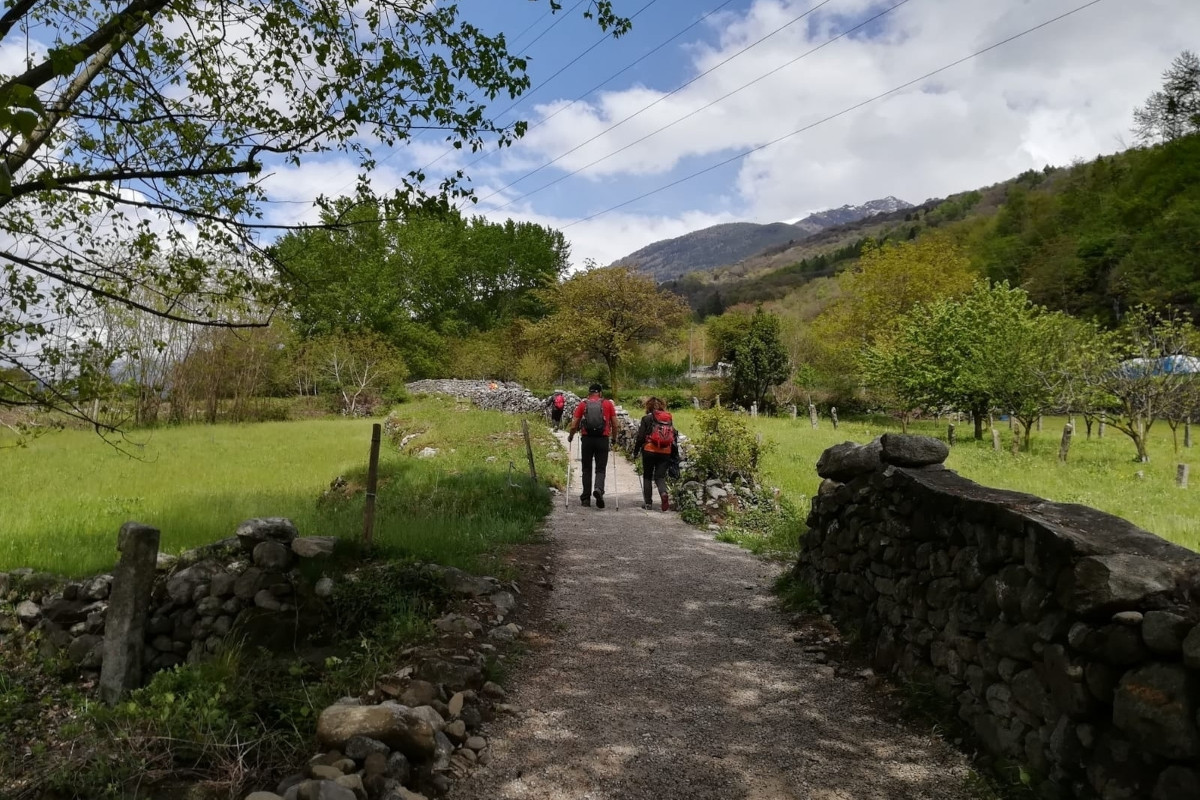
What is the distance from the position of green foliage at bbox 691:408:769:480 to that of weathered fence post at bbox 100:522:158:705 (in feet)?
28.6

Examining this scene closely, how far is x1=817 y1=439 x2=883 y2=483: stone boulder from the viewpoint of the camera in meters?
5.73

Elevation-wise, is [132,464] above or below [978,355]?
below

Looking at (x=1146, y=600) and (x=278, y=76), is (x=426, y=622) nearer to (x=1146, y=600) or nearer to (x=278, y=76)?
(x=1146, y=600)

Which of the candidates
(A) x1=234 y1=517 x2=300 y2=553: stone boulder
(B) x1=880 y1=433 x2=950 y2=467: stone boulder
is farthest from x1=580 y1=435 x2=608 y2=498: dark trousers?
(B) x1=880 y1=433 x2=950 y2=467: stone boulder

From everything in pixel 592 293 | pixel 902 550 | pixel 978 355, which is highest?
pixel 592 293

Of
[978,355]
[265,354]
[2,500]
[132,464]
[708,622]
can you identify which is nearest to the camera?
[708,622]

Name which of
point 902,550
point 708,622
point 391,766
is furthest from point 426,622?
point 902,550

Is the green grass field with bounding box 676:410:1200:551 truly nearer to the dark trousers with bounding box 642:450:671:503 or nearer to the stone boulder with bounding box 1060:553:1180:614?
the dark trousers with bounding box 642:450:671:503

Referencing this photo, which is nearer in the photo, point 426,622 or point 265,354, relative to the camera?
point 426,622

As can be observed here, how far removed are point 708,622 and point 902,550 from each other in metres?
1.93

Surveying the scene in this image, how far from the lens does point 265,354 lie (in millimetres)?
33844

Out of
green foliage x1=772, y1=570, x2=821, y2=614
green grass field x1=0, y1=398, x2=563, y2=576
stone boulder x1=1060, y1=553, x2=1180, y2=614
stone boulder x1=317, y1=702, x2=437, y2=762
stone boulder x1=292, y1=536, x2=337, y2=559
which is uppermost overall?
stone boulder x1=1060, y1=553, x2=1180, y2=614

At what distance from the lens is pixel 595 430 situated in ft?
36.4

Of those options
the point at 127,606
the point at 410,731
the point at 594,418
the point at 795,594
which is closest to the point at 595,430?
the point at 594,418
